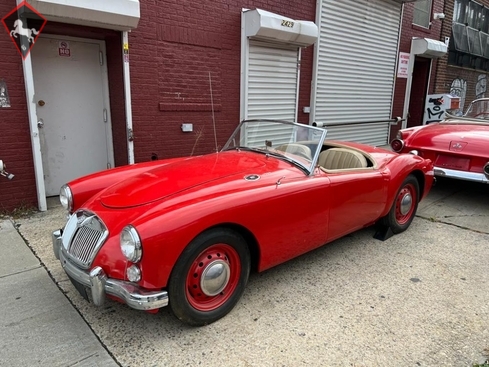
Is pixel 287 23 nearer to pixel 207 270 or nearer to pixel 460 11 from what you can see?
pixel 207 270

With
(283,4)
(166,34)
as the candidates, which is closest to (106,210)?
(166,34)

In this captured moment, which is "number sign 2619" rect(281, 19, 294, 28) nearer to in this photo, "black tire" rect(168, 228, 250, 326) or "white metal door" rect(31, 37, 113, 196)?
"white metal door" rect(31, 37, 113, 196)

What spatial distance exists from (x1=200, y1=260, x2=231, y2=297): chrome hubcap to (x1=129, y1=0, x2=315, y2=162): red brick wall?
3.51 metres

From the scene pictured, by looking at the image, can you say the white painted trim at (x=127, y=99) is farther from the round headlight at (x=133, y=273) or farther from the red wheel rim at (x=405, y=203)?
the red wheel rim at (x=405, y=203)

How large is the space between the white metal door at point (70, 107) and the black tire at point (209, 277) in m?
3.87

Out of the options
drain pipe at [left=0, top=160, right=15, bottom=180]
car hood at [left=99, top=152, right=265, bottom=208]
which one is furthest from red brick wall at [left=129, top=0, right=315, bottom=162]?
car hood at [left=99, top=152, right=265, bottom=208]

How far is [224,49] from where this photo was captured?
249 inches

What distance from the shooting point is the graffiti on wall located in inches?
583

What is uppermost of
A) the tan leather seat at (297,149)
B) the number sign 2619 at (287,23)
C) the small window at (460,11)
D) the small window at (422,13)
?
the small window at (460,11)

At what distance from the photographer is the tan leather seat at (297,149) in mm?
3307

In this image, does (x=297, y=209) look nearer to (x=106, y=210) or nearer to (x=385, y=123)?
(x=106, y=210)

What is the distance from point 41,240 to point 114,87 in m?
2.61

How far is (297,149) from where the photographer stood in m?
3.38

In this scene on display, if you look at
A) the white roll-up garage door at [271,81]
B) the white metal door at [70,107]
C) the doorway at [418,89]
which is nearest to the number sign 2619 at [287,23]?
the white roll-up garage door at [271,81]
